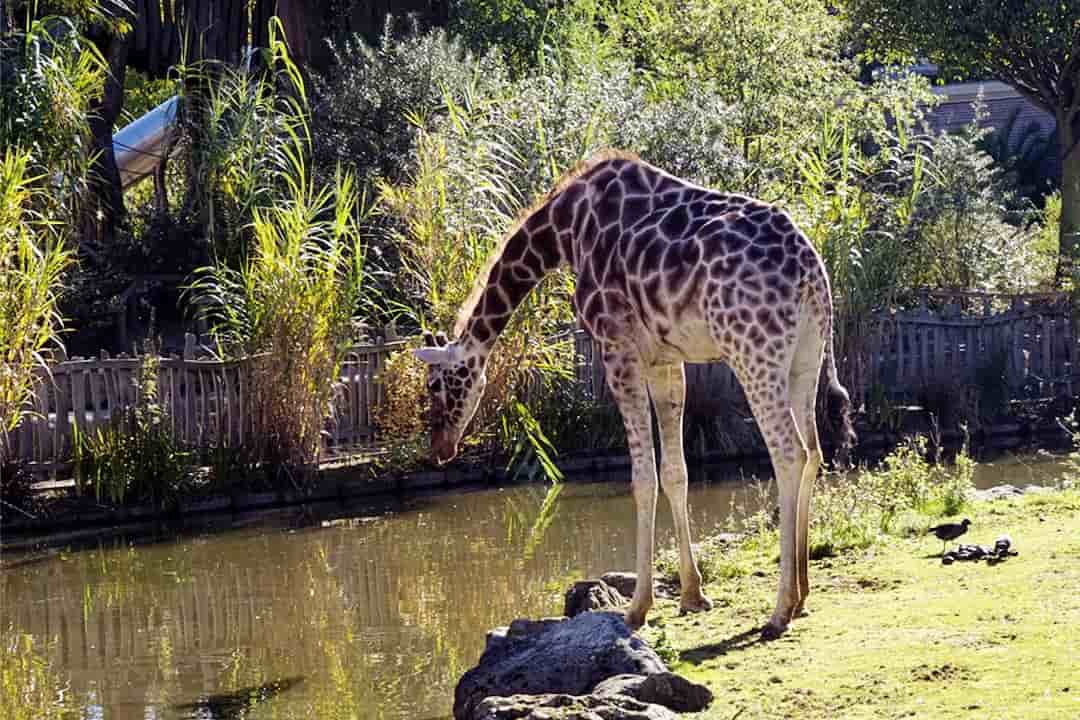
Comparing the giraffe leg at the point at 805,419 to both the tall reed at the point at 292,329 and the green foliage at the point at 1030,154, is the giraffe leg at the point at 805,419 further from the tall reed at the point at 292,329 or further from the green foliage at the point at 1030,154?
the green foliage at the point at 1030,154

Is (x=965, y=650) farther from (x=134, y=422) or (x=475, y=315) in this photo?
(x=134, y=422)

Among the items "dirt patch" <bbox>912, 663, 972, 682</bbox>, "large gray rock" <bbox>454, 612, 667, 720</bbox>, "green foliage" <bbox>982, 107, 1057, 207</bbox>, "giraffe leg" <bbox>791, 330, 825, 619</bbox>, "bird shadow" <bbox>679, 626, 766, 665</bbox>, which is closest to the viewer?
"dirt patch" <bbox>912, 663, 972, 682</bbox>

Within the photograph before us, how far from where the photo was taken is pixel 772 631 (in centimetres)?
846

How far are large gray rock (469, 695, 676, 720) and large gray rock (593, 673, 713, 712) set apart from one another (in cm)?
15

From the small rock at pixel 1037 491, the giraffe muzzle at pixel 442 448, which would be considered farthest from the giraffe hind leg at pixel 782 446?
the small rock at pixel 1037 491

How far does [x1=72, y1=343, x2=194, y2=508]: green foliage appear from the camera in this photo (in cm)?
1495

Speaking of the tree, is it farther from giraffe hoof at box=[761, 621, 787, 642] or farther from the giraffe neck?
giraffe hoof at box=[761, 621, 787, 642]

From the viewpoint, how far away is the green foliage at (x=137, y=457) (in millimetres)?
14945

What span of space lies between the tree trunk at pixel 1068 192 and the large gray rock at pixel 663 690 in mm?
15597

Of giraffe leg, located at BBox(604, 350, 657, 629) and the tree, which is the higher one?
the tree

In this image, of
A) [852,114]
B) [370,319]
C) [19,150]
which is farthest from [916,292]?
[19,150]

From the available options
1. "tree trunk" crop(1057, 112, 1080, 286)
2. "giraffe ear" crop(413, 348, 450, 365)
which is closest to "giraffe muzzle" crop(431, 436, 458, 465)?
"giraffe ear" crop(413, 348, 450, 365)

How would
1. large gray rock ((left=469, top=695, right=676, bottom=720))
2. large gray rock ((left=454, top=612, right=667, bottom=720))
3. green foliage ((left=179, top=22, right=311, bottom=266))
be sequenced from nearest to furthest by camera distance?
large gray rock ((left=469, top=695, right=676, bottom=720)) → large gray rock ((left=454, top=612, right=667, bottom=720)) → green foliage ((left=179, top=22, right=311, bottom=266))

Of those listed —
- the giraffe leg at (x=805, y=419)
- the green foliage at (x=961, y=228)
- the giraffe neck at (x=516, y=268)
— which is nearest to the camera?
the giraffe leg at (x=805, y=419)
